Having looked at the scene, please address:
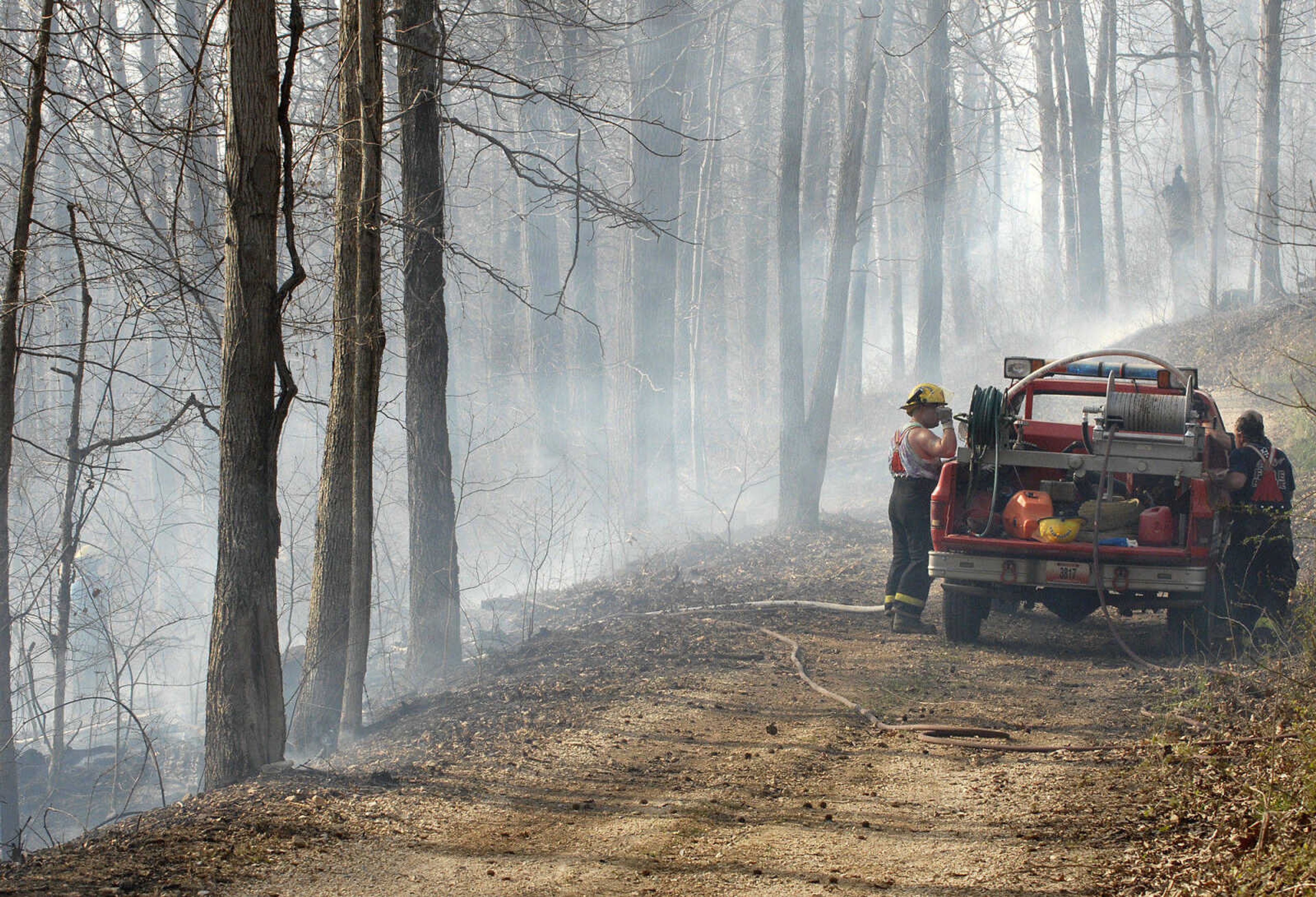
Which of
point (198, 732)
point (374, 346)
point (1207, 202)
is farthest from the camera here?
point (1207, 202)

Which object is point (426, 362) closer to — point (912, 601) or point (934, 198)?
point (912, 601)

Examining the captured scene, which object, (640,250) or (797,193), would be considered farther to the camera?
(640,250)

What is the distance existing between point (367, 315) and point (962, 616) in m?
5.16

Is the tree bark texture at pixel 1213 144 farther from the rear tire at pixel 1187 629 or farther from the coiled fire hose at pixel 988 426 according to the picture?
the coiled fire hose at pixel 988 426

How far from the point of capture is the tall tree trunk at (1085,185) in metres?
29.3

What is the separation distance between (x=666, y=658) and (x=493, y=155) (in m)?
31.6

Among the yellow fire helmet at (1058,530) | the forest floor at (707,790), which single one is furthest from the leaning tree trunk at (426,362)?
the yellow fire helmet at (1058,530)

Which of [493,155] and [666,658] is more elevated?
[493,155]

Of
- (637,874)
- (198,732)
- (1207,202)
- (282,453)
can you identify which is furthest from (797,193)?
(1207,202)

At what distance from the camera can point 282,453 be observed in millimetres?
36188

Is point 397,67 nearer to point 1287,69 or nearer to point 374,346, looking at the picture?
point 374,346

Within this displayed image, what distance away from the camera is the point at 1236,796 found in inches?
165

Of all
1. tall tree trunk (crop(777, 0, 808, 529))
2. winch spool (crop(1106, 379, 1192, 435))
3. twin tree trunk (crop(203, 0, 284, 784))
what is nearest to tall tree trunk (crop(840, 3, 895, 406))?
tall tree trunk (crop(777, 0, 808, 529))

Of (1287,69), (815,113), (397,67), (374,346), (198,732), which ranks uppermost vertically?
(1287,69)
